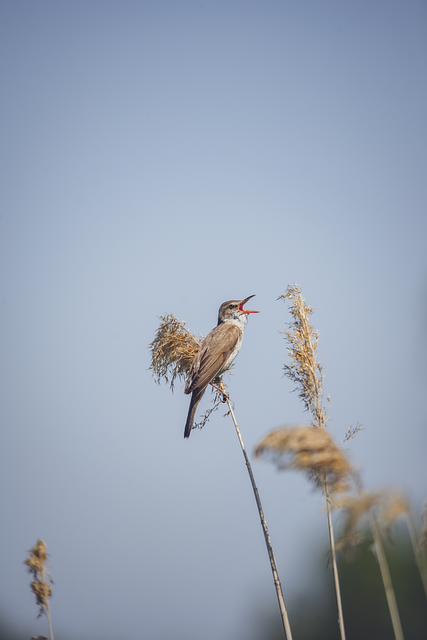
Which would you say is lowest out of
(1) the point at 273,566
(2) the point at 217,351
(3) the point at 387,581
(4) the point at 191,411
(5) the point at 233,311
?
(3) the point at 387,581

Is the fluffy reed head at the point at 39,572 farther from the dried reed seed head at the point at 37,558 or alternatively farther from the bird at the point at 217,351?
the bird at the point at 217,351

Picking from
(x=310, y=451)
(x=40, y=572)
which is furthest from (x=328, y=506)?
(x=40, y=572)

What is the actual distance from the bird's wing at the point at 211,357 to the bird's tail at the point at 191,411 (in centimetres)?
8

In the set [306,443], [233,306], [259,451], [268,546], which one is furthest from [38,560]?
[233,306]

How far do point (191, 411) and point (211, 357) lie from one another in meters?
0.80

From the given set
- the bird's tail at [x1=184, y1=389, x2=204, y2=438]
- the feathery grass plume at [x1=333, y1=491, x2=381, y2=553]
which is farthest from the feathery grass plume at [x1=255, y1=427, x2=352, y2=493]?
the bird's tail at [x1=184, y1=389, x2=204, y2=438]

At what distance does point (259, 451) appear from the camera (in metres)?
2.61

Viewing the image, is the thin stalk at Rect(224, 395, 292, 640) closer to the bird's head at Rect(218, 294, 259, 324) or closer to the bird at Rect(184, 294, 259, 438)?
the bird at Rect(184, 294, 259, 438)

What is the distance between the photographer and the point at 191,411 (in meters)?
5.27

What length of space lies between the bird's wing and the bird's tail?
82 mm

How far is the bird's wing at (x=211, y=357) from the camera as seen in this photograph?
17.9 ft

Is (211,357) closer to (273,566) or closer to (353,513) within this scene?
(273,566)

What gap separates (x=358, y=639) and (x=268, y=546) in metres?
13.9

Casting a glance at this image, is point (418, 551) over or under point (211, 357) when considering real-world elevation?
under
